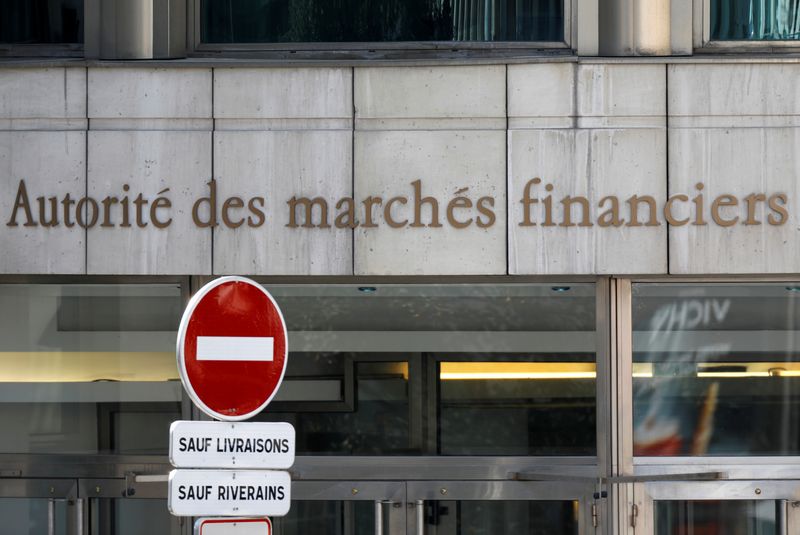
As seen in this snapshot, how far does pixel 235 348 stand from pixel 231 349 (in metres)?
0.02

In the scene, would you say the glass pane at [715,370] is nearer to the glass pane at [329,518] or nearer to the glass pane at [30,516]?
the glass pane at [329,518]

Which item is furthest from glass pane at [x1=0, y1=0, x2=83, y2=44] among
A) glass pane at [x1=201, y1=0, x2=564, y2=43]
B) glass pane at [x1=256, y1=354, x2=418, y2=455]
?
glass pane at [x1=256, y1=354, x2=418, y2=455]

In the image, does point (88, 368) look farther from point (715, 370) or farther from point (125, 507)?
point (715, 370)

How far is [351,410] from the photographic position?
31.4 ft

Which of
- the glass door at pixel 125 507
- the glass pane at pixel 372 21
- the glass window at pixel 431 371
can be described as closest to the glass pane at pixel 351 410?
the glass window at pixel 431 371

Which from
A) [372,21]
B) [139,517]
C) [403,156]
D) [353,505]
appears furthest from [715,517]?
[372,21]

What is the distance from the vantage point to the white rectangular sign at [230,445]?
20.4ft

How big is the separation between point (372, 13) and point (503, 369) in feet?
9.01

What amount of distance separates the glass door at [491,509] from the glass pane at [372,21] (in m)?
3.21

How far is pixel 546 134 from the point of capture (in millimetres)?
9211

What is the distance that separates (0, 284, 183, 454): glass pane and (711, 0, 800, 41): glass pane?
431cm

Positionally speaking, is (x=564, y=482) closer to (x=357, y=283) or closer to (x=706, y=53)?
(x=357, y=283)

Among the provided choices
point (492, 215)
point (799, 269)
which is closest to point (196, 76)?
point (492, 215)

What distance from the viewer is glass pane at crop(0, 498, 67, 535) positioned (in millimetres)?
9753
